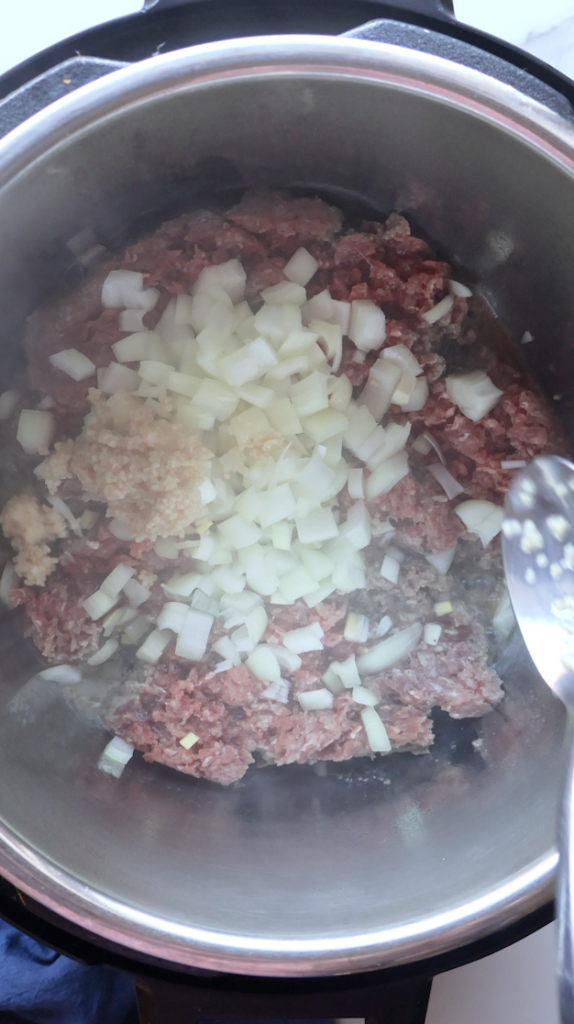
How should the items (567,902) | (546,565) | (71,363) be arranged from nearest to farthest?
(567,902), (546,565), (71,363)

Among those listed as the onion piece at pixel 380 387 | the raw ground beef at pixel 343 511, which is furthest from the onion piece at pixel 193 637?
the onion piece at pixel 380 387

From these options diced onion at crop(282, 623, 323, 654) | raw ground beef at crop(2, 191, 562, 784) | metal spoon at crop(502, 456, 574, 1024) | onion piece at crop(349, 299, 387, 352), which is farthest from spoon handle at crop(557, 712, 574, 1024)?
onion piece at crop(349, 299, 387, 352)

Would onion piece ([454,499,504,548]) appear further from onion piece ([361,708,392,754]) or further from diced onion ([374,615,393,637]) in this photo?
onion piece ([361,708,392,754])

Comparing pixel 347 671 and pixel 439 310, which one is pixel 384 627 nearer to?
pixel 347 671

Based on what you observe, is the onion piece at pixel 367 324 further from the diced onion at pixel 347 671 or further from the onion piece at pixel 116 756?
the onion piece at pixel 116 756

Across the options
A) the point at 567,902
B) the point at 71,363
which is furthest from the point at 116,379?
the point at 567,902

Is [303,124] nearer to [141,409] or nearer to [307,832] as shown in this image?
[141,409]
